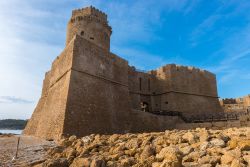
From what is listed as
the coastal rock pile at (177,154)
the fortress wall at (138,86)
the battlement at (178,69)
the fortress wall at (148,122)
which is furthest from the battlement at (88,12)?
the coastal rock pile at (177,154)

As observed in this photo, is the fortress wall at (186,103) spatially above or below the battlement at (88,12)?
below

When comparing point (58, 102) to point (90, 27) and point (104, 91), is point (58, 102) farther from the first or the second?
point (90, 27)

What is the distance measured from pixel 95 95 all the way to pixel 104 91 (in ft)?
3.29

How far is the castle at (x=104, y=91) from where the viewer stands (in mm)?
12531

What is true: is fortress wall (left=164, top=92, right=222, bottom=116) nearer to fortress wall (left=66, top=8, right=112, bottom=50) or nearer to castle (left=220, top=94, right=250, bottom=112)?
castle (left=220, top=94, right=250, bottom=112)

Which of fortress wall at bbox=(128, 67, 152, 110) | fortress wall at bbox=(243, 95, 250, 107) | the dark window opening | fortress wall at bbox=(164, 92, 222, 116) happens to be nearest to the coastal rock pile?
fortress wall at bbox=(128, 67, 152, 110)

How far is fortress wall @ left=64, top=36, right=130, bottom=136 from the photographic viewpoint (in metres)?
12.1

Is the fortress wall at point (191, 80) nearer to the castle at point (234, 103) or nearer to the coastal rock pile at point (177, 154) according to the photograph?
the castle at point (234, 103)

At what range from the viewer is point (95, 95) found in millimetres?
13867

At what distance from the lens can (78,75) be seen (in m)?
13.4

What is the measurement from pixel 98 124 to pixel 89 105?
1.28 meters

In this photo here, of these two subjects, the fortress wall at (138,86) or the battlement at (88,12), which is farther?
the fortress wall at (138,86)

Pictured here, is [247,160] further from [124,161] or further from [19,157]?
[19,157]

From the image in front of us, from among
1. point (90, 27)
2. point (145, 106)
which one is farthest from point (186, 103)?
point (90, 27)
